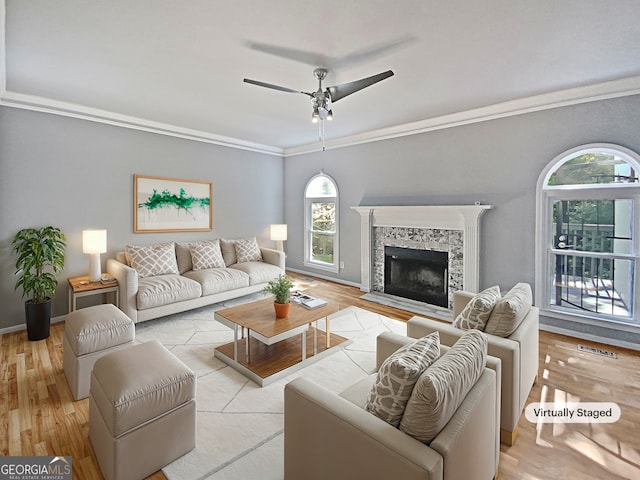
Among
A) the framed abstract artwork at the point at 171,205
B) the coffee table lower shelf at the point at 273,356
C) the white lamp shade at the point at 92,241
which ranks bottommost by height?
the coffee table lower shelf at the point at 273,356

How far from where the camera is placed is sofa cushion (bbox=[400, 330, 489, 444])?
1213mm

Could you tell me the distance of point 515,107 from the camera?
3.84m

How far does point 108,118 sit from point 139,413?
4.10 meters

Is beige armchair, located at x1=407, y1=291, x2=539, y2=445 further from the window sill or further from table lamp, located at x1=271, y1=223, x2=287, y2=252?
table lamp, located at x1=271, y1=223, x2=287, y2=252

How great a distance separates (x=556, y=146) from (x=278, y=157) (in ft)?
15.8

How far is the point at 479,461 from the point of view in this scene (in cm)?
148

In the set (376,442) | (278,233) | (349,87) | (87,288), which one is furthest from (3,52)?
(278,233)

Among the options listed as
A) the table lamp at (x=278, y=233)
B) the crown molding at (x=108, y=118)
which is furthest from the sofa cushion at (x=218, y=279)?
the crown molding at (x=108, y=118)

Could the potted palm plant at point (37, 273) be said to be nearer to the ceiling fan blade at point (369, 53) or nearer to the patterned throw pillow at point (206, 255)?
the patterned throw pillow at point (206, 255)

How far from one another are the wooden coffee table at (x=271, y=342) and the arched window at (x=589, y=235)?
104 inches

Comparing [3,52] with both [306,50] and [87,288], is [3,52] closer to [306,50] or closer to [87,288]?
[87,288]

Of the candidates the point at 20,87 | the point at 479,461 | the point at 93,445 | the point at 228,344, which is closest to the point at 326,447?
the point at 479,461

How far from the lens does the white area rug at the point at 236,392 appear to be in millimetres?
1871

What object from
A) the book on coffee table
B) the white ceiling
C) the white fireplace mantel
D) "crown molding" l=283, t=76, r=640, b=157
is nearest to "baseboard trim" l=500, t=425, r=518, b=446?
the book on coffee table
